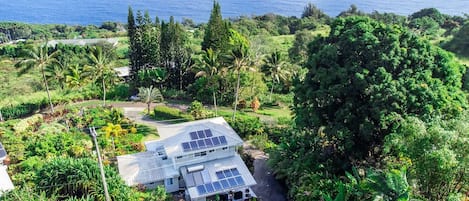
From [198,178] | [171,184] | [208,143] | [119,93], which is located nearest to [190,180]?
[198,178]

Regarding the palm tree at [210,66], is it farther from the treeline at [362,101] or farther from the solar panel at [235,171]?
the treeline at [362,101]

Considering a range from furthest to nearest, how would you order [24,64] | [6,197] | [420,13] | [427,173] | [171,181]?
[420,13], [24,64], [171,181], [6,197], [427,173]

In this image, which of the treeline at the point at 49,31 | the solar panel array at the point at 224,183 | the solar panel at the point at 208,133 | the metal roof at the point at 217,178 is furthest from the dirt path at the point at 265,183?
the treeline at the point at 49,31

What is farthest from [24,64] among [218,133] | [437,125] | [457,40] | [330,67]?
[457,40]

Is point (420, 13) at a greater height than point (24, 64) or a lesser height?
greater

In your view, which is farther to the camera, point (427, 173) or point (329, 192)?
point (329, 192)

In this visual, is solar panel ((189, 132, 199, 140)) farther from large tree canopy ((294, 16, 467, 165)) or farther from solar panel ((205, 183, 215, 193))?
large tree canopy ((294, 16, 467, 165))

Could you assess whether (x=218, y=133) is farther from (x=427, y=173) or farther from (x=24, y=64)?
(x=24, y=64)

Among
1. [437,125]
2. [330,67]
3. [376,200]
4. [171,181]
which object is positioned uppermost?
[330,67]
